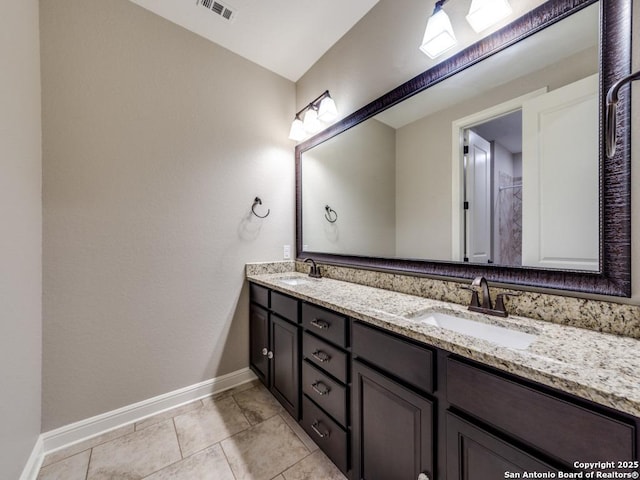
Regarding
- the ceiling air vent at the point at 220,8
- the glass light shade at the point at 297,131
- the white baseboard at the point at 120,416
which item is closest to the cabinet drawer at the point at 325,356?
the white baseboard at the point at 120,416

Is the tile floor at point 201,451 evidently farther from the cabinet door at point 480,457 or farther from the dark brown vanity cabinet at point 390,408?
the cabinet door at point 480,457

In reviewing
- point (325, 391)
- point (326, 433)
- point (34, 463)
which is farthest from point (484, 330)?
point (34, 463)

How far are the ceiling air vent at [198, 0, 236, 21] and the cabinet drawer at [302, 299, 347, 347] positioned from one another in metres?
1.93

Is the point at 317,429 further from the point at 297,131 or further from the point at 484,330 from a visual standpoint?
the point at 297,131

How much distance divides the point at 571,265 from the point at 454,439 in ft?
2.41

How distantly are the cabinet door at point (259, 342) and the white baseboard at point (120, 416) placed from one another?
0.60 feet

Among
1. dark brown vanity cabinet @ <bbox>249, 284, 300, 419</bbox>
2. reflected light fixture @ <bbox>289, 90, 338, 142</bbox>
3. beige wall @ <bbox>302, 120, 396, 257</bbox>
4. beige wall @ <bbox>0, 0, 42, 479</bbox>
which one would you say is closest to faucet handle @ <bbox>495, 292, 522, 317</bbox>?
beige wall @ <bbox>302, 120, 396, 257</bbox>

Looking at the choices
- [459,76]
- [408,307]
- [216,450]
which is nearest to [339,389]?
[408,307]

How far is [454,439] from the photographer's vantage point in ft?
2.58

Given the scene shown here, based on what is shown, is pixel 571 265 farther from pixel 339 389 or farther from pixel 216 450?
pixel 216 450

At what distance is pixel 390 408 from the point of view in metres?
0.98

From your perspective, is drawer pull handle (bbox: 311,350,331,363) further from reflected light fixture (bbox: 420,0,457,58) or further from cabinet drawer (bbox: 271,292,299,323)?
reflected light fixture (bbox: 420,0,457,58)

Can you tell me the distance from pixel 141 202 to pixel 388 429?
184 centimetres

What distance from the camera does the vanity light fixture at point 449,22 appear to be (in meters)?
1.08
